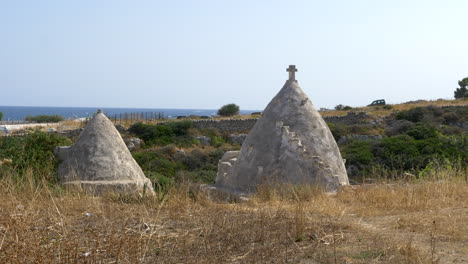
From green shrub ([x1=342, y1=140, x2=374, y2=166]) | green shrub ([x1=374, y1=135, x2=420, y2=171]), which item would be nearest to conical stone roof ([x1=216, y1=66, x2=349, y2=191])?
green shrub ([x1=374, y1=135, x2=420, y2=171])

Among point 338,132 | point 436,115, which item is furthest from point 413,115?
point 338,132

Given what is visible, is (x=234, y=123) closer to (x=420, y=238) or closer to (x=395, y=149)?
(x=395, y=149)

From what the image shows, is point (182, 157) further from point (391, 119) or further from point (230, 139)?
point (391, 119)

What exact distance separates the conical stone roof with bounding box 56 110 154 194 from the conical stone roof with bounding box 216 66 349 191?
1.54 metres

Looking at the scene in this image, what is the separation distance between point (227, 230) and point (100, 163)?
453cm

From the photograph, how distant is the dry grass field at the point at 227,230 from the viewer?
3.93 metres

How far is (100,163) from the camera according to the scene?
8.82 metres

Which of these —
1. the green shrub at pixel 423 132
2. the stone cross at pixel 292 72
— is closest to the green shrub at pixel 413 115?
the green shrub at pixel 423 132

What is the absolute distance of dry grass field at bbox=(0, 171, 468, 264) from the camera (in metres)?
3.93

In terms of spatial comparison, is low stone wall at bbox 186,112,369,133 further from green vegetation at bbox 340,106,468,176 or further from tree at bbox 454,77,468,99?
tree at bbox 454,77,468,99

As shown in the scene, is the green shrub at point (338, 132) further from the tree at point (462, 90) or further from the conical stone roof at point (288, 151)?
the tree at point (462, 90)

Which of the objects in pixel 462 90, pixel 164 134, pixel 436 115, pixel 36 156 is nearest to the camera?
pixel 36 156

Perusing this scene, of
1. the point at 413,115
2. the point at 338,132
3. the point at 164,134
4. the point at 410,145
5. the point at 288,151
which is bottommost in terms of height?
the point at 164,134

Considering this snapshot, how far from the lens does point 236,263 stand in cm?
390
